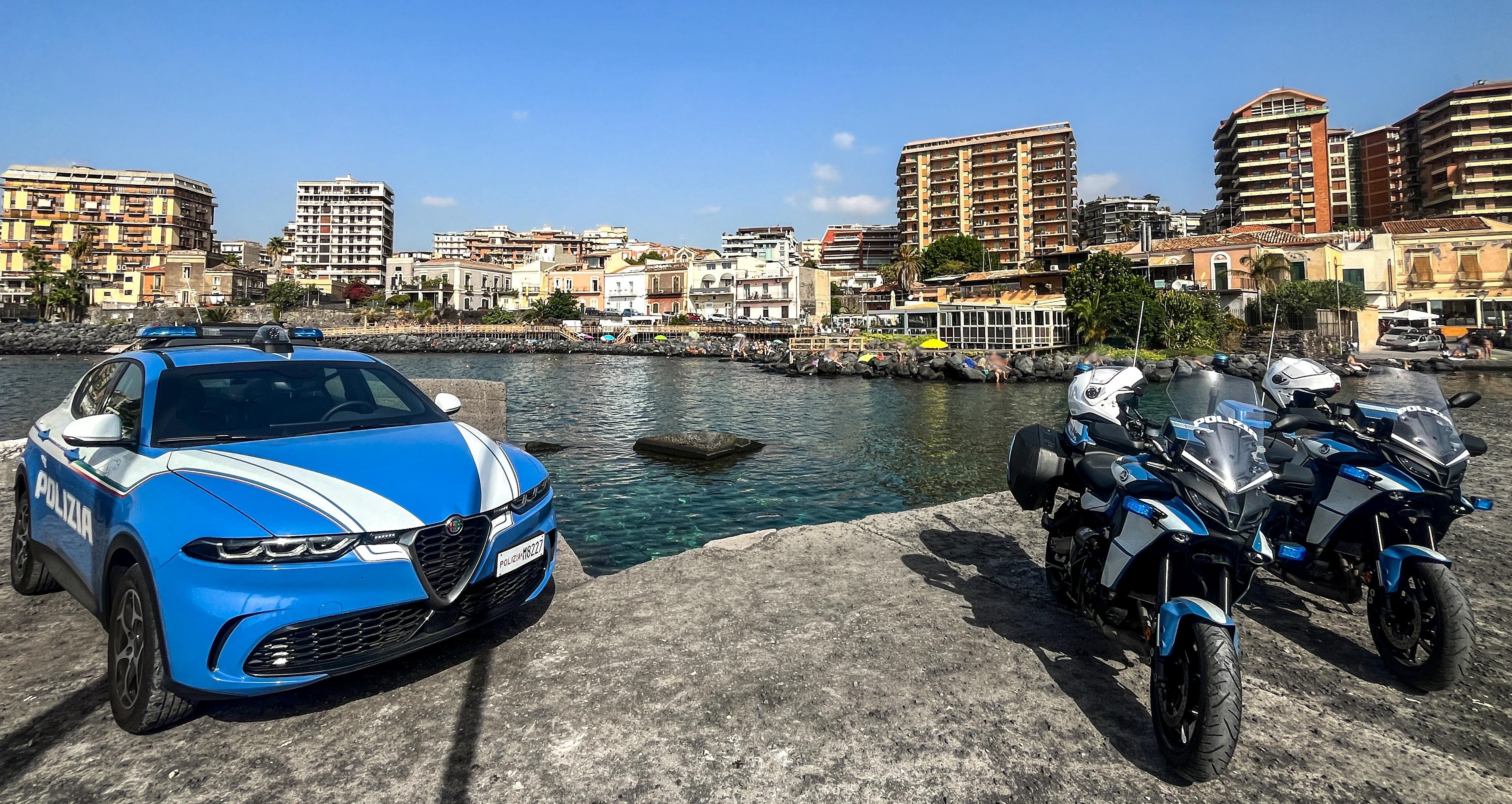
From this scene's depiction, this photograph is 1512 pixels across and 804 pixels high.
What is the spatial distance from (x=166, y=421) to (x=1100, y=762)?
470cm

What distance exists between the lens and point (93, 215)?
116312 millimetres

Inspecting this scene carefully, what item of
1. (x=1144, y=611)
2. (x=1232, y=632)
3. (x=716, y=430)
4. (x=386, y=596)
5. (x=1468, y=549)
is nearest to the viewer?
(x=1232, y=632)

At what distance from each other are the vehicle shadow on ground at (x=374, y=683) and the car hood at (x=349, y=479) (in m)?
0.66

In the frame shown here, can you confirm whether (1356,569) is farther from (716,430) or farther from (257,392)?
(716,430)

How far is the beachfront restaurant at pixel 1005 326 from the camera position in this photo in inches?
2138

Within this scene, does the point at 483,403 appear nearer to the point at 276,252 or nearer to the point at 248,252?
the point at 276,252

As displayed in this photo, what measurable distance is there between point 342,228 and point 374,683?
153m

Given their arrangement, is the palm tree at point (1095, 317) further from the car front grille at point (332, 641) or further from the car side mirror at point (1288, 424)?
the car front grille at point (332, 641)

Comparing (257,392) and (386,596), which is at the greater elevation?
(257,392)

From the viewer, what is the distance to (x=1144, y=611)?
3512mm

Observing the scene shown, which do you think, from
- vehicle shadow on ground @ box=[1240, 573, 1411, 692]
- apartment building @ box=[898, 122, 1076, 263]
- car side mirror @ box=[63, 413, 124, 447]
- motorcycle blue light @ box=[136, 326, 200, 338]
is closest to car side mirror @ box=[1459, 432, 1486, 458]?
vehicle shadow on ground @ box=[1240, 573, 1411, 692]

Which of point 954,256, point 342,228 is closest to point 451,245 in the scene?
point 342,228

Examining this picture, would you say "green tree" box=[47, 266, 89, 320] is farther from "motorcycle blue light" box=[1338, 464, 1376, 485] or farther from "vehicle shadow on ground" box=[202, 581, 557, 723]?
"motorcycle blue light" box=[1338, 464, 1376, 485]

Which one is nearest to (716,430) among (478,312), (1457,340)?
(1457,340)
